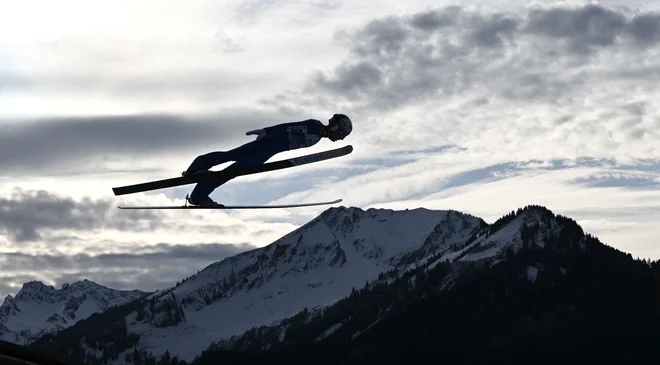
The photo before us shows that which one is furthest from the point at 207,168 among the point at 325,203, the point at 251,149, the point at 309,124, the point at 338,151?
the point at 325,203

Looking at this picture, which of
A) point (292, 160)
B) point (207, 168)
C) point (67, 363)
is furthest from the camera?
point (292, 160)

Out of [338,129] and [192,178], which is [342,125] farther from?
[192,178]

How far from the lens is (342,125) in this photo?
28.9 meters

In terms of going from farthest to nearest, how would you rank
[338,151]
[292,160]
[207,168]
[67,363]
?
[338,151] → [292,160] → [207,168] → [67,363]

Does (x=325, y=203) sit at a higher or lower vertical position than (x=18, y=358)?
higher

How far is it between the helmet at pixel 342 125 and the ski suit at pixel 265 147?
2.23ft

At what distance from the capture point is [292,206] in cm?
3378

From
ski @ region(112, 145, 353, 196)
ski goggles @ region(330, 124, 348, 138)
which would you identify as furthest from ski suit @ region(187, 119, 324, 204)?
ski goggles @ region(330, 124, 348, 138)

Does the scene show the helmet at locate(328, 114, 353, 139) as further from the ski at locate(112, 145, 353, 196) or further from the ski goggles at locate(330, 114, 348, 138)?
the ski at locate(112, 145, 353, 196)

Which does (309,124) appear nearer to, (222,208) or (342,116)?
(342,116)

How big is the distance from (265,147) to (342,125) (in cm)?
281

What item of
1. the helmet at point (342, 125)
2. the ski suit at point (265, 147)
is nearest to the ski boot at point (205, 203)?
the ski suit at point (265, 147)

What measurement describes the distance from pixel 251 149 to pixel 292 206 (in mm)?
6895

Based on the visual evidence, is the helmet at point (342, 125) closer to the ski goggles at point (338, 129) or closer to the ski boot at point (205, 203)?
the ski goggles at point (338, 129)
